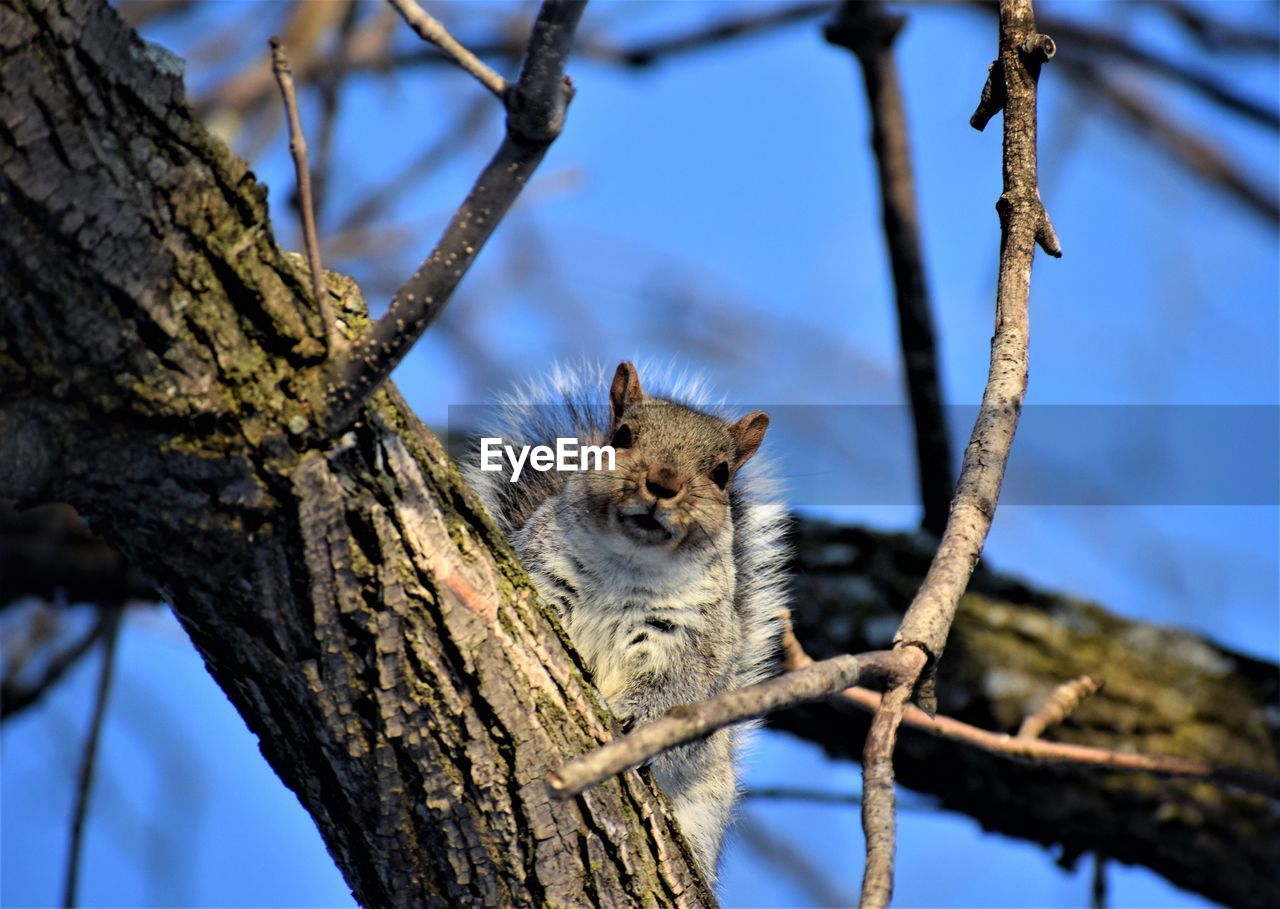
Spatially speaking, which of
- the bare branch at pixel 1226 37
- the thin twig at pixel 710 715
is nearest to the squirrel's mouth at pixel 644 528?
the thin twig at pixel 710 715

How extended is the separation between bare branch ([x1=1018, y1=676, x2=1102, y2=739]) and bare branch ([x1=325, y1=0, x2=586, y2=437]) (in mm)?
1671

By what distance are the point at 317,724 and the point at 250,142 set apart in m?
3.18

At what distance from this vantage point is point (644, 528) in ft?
8.45

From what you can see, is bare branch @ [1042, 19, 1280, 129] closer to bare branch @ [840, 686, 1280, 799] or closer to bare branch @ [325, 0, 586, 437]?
bare branch @ [840, 686, 1280, 799]

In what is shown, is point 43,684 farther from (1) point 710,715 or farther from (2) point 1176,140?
(2) point 1176,140

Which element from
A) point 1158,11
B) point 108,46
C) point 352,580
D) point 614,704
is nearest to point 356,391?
point 352,580

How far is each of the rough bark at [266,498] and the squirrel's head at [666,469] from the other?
2.40 ft

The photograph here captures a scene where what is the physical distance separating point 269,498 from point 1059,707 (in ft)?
6.09

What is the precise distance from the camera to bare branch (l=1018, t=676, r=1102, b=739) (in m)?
2.65

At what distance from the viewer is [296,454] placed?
5.05 feet

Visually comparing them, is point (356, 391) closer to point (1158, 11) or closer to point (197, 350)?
point (197, 350)

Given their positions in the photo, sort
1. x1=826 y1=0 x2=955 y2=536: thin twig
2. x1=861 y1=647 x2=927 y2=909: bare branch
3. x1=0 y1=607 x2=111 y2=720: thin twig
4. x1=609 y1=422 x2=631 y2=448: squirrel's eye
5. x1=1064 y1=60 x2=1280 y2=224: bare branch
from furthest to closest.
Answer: x1=1064 y1=60 x2=1280 y2=224: bare branch
x1=0 y1=607 x2=111 y2=720: thin twig
x1=826 y1=0 x2=955 y2=536: thin twig
x1=609 y1=422 x2=631 y2=448: squirrel's eye
x1=861 y1=647 x2=927 y2=909: bare branch

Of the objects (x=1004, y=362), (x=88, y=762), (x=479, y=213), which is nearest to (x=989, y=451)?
(x=1004, y=362)

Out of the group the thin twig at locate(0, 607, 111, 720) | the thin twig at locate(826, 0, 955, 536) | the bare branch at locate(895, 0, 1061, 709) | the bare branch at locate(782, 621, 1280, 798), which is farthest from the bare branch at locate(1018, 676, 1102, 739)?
the thin twig at locate(0, 607, 111, 720)
